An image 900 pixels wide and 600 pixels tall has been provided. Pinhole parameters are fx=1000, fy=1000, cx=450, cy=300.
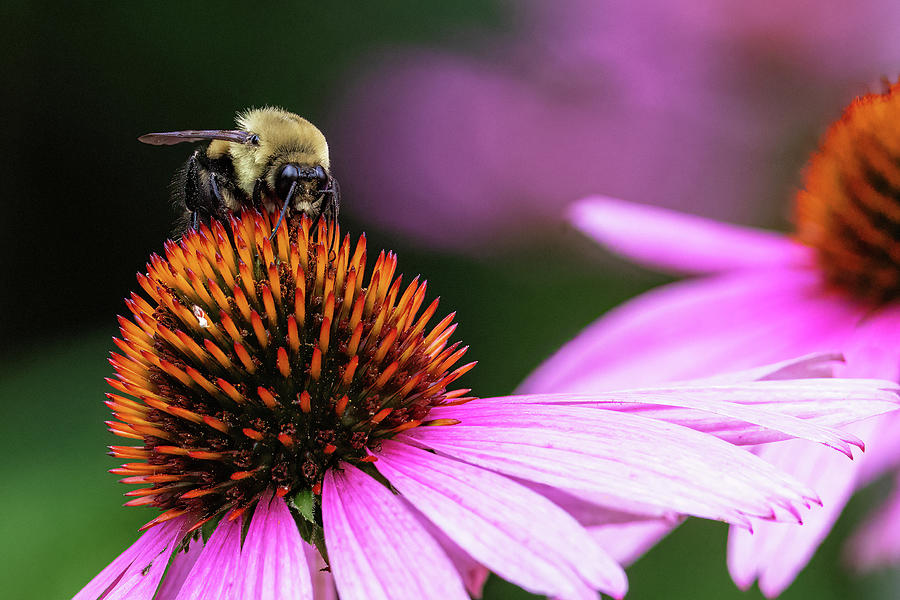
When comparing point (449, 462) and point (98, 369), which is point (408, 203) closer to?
point (98, 369)

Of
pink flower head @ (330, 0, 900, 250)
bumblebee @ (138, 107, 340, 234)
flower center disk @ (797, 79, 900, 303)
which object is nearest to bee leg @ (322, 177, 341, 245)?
bumblebee @ (138, 107, 340, 234)

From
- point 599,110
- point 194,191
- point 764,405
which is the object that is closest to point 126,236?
point 599,110

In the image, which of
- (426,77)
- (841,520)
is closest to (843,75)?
(426,77)

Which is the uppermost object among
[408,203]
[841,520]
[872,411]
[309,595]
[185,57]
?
[185,57]

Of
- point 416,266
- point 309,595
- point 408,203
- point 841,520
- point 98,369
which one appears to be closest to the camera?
point 309,595

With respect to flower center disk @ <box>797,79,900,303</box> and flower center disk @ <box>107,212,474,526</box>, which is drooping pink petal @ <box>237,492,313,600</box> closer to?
flower center disk @ <box>107,212,474,526</box>

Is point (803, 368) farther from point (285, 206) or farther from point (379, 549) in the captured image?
point (285, 206)

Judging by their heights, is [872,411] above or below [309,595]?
below
